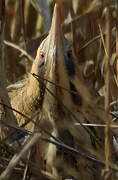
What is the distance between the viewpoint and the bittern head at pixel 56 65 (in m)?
1.73

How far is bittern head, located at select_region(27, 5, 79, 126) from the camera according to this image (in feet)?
5.67

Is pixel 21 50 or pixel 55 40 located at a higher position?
pixel 21 50

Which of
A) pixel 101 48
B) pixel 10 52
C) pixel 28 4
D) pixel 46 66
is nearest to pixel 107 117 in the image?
pixel 46 66

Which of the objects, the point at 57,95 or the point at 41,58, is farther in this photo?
the point at 41,58

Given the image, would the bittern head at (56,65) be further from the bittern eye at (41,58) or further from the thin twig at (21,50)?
the thin twig at (21,50)

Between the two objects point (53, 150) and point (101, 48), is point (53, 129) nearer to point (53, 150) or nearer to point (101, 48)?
point (53, 150)

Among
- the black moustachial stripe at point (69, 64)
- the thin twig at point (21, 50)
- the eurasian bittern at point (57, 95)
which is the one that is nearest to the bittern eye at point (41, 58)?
the eurasian bittern at point (57, 95)

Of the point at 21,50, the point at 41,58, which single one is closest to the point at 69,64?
the point at 41,58

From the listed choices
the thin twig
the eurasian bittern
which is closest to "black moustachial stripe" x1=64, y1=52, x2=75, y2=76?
the eurasian bittern

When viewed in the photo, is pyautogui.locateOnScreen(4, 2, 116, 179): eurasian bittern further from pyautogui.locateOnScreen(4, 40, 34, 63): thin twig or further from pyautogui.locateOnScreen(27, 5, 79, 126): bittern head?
pyautogui.locateOnScreen(4, 40, 34, 63): thin twig

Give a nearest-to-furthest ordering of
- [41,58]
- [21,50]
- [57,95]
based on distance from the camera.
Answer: [57,95] < [41,58] < [21,50]

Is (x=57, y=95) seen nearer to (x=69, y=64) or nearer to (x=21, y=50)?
(x=69, y=64)

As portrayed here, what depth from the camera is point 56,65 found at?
1775 millimetres

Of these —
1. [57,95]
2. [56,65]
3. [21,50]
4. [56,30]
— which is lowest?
[57,95]
